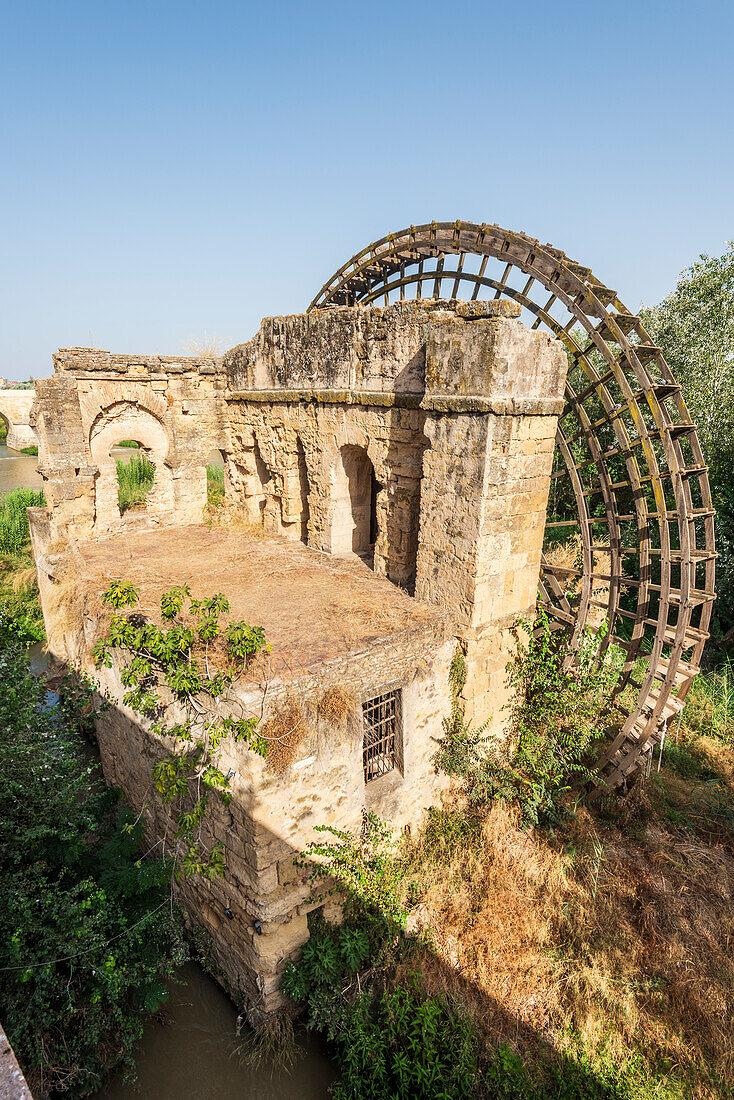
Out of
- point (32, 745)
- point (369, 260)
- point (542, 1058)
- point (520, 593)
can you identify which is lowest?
point (542, 1058)

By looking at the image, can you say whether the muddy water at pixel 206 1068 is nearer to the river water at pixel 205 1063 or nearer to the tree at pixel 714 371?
the river water at pixel 205 1063

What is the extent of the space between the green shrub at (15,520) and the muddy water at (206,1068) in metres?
13.8

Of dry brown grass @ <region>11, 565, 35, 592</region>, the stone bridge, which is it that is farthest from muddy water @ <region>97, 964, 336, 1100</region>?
the stone bridge

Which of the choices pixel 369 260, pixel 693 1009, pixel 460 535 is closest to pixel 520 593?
pixel 460 535

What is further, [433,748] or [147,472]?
[147,472]

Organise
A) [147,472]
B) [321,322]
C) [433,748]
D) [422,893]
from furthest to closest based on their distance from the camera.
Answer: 1. [147,472]
2. [321,322]
3. [433,748]
4. [422,893]

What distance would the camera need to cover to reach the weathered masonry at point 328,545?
5164mm

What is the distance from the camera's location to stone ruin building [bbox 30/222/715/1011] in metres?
5.25

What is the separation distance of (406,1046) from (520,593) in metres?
4.30

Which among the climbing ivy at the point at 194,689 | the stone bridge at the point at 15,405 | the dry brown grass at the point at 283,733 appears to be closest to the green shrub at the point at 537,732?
the dry brown grass at the point at 283,733

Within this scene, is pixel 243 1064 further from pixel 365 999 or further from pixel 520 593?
pixel 520 593

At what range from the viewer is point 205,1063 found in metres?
5.20

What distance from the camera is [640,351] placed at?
22.2 feet

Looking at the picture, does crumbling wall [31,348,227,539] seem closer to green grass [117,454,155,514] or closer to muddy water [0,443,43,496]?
green grass [117,454,155,514]
